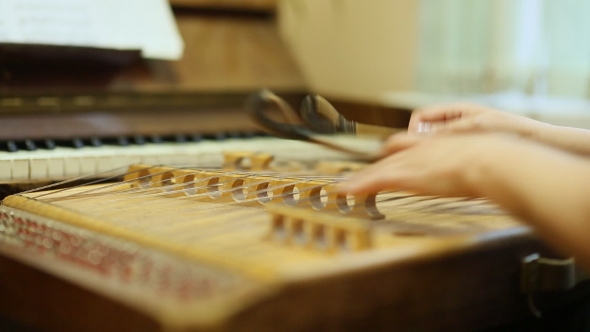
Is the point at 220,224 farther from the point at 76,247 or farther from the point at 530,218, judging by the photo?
the point at 530,218

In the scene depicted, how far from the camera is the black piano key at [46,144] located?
1525 millimetres

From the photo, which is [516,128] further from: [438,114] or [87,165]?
[87,165]

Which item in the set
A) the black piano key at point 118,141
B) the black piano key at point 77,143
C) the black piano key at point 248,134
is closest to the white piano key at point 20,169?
the black piano key at point 77,143

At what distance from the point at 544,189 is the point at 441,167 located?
124 millimetres

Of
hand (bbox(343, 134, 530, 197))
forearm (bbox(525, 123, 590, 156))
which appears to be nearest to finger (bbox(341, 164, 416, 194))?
hand (bbox(343, 134, 530, 197))

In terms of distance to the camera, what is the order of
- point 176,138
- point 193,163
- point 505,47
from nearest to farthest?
point 193,163 < point 176,138 < point 505,47

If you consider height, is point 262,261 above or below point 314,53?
below

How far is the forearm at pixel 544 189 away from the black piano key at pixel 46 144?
111 centimetres

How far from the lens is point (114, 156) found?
57.3 inches

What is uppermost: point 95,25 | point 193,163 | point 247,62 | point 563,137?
point 95,25

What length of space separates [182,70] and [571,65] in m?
1.21

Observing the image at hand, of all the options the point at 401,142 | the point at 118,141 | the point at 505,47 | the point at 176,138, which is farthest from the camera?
the point at 505,47

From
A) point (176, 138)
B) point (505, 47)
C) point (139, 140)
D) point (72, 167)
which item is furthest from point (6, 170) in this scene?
point (505, 47)

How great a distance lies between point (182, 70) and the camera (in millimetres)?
2004
